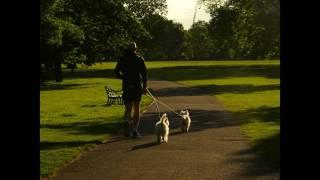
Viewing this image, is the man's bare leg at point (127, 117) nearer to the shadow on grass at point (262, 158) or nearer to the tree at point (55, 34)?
the shadow on grass at point (262, 158)

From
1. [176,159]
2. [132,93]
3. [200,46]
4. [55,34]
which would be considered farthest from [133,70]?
[200,46]

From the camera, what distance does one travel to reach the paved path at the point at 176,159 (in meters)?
8.22

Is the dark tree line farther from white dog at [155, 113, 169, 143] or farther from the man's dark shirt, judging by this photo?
white dog at [155, 113, 169, 143]

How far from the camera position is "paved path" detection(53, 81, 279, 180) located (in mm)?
8219

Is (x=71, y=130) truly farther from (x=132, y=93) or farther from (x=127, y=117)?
(x=132, y=93)

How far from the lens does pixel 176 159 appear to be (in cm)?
960

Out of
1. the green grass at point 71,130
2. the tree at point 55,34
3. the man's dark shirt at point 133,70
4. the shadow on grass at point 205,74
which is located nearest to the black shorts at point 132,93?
the man's dark shirt at point 133,70

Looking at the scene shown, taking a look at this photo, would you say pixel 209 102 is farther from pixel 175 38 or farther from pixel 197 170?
pixel 175 38

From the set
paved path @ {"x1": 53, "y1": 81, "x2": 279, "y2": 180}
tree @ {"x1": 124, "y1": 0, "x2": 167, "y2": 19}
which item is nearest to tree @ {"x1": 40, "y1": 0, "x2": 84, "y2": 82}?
paved path @ {"x1": 53, "y1": 81, "x2": 279, "y2": 180}

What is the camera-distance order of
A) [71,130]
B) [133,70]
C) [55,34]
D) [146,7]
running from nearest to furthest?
[133,70] → [71,130] → [55,34] → [146,7]
